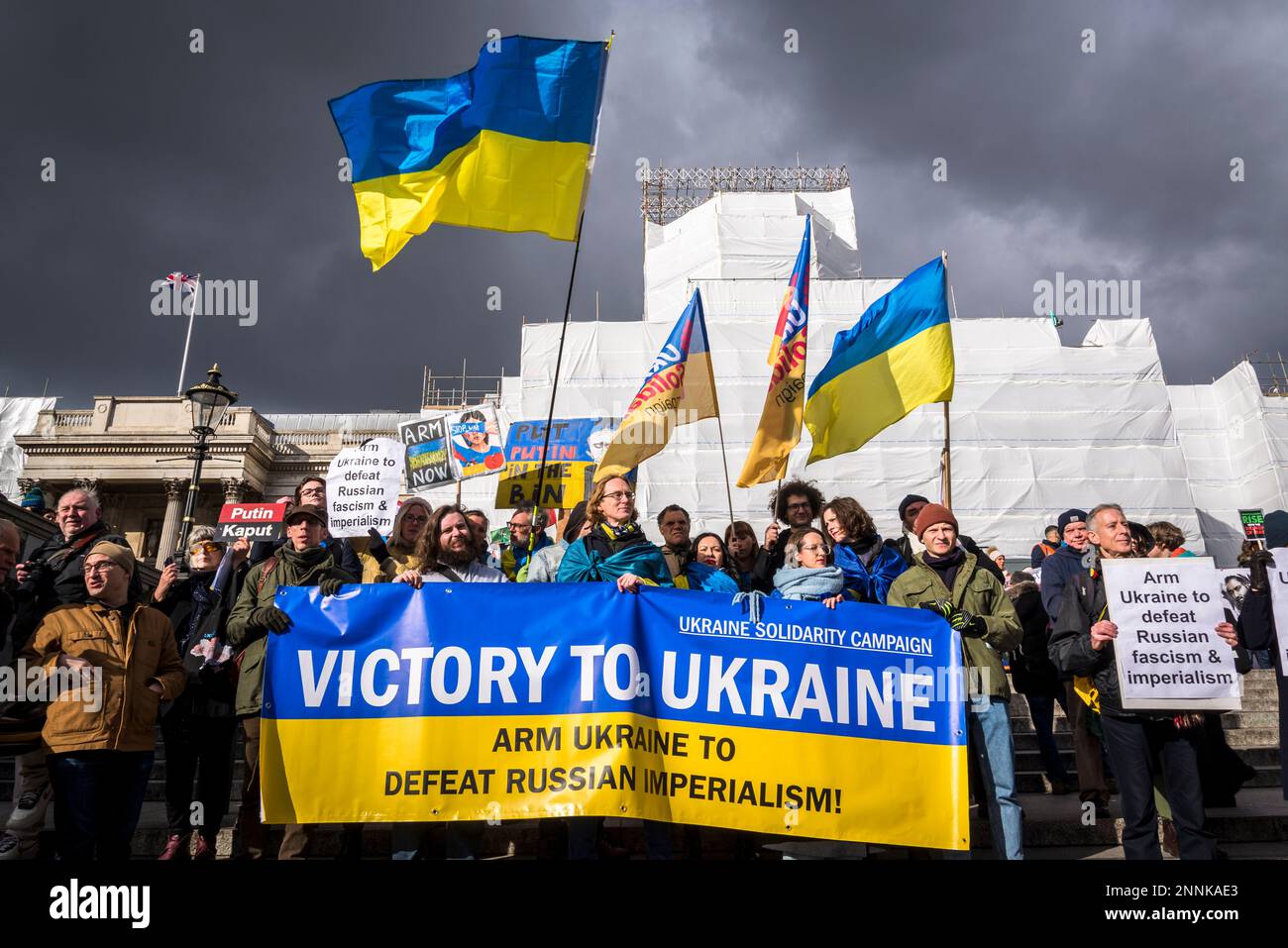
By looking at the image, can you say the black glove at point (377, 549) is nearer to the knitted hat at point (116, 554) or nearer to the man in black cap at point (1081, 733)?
the knitted hat at point (116, 554)

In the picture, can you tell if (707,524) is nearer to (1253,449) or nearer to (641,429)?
(641,429)

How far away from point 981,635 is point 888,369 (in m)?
4.27

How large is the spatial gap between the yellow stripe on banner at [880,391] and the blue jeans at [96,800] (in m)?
5.63

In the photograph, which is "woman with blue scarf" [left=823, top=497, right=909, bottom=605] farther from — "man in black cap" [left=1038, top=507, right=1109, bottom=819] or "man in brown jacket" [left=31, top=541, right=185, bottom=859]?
"man in brown jacket" [left=31, top=541, right=185, bottom=859]

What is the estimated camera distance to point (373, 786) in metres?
3.60

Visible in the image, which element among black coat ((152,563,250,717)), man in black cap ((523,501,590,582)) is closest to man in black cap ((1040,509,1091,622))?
man in black cap ((523,501,590,582))

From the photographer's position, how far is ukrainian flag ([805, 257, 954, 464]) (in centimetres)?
746

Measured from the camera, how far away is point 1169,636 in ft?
12.4

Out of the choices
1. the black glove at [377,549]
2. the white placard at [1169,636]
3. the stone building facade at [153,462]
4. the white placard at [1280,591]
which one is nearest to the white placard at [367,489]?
the black glove at [377,549]

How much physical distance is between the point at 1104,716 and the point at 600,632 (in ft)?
8.19

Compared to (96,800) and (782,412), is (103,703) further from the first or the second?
(782,412)

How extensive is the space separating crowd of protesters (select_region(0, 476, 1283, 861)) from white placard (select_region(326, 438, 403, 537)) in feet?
15.4

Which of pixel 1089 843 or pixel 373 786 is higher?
pixel 373 786
